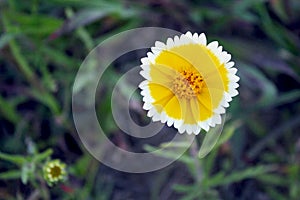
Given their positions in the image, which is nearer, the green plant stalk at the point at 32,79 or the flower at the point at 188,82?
the flower at the point at 188,82

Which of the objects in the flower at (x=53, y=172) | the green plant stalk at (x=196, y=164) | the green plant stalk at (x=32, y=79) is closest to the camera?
the flower at (x=53, y=172)

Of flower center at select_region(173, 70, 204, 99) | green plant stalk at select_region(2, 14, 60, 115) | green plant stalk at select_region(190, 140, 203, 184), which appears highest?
green plant stalk at select_region(2, 14, 60, 115)

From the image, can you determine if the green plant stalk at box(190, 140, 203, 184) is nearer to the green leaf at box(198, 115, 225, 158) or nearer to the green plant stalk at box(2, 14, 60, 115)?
the green leaf at box(198, 115, 225, 158)

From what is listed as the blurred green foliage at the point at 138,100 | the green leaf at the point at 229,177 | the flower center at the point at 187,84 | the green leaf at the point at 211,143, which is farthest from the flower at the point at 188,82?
the blurred green foliage at the point at 138,100

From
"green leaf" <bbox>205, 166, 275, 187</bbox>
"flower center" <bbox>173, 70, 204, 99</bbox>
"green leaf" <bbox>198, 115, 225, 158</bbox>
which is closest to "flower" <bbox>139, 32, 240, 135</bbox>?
"flower center" <bbox>173, 70, 204, 99</bbox>

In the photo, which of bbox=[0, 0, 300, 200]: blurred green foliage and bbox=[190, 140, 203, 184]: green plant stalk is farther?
bbox=[0, 0, 300, 200]: blurred green foliage

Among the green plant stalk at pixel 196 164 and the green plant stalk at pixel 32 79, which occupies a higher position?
the green plant stalk at pixel 32 79

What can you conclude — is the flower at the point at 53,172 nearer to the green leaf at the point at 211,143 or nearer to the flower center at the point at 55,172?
the flower center at the point at 55,172

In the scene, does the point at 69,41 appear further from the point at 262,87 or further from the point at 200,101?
the point at 200,101

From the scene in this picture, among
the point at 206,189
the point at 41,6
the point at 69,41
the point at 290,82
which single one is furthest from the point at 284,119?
the point at 41,6
